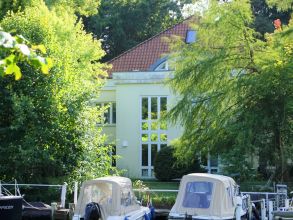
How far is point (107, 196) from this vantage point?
45.4ft

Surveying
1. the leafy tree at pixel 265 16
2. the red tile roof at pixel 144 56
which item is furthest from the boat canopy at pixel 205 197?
the leafy tree at pixel 265 16

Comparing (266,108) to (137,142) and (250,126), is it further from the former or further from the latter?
(137,142)

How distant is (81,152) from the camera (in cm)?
2097

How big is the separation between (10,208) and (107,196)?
249 cm

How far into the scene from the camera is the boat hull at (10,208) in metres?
12.5

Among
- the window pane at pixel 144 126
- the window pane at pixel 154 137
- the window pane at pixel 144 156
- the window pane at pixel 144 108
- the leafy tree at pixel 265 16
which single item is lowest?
the window pane at pixel 144 156

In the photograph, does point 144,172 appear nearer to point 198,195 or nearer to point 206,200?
point 198,195

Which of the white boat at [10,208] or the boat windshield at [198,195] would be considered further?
the boat windshield at [198,195]

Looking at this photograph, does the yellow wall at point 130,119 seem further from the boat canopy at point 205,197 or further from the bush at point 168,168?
the boat canopy at point 205,197

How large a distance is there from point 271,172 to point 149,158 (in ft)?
39.6

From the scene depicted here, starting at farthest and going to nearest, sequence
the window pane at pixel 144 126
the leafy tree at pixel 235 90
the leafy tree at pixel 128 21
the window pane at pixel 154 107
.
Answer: the leafy tree at pixel 128 21, the window pane at pixel 144 126, the window pane at pixel 154 107, the leafy tree at pixel 235 90

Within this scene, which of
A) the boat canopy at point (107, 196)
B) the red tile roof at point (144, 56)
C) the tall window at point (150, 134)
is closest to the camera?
the boat canopy at point (107, 196)

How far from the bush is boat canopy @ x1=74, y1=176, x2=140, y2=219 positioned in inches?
543

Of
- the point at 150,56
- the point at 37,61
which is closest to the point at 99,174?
the point at 150,56
